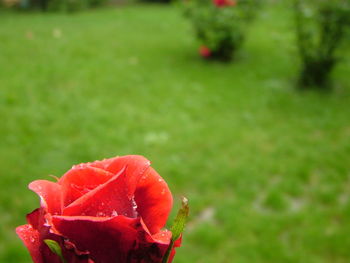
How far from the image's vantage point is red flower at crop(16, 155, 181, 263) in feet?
2.22

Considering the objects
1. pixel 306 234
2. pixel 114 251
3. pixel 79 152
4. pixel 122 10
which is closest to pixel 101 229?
pixel 114 251

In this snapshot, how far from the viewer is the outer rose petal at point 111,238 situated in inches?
26.4

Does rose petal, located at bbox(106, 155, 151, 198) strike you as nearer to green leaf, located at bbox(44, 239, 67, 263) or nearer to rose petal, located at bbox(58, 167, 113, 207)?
rose petal, located at bbox(58, 167, 113, 207)

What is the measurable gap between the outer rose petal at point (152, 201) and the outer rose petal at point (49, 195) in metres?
0.13

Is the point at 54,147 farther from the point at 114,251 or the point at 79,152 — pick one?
the point at 114,251

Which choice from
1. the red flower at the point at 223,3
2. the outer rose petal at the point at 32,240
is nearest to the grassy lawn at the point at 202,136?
the red flower at the point at 223,3

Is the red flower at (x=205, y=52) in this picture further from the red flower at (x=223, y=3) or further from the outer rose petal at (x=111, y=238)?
the outer rose petal at (x=111, y=238)

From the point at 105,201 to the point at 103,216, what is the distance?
22mm

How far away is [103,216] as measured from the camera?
69 centimetres

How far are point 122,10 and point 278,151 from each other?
38.1 feet

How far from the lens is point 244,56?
31.7 ft

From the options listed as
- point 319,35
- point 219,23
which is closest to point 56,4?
point 219,23

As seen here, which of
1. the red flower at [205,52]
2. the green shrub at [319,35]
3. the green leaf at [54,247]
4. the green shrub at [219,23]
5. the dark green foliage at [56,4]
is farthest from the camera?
the dark green foliage at [56,4]

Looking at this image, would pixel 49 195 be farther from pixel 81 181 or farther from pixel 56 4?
pixel 56 4
